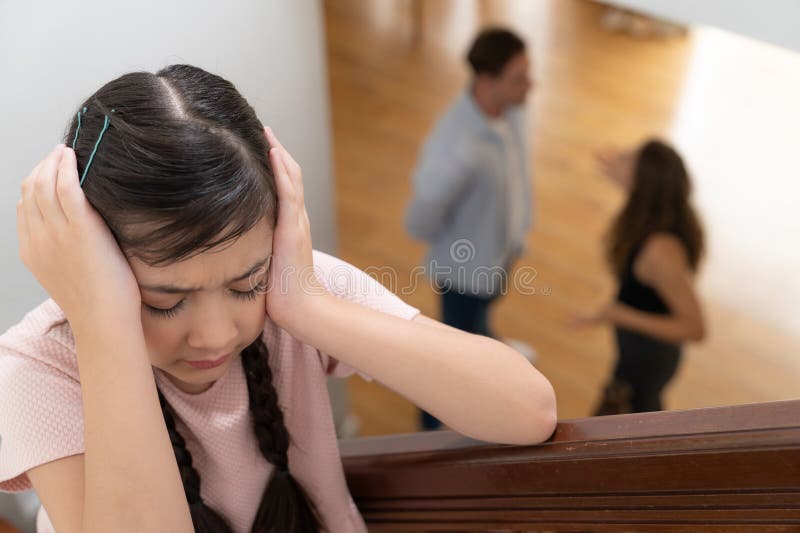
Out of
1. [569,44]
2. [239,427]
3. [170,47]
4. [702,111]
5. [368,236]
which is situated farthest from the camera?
[569,44]

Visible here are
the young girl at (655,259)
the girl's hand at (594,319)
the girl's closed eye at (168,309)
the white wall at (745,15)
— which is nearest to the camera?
the girl's closed eye at (168,309)

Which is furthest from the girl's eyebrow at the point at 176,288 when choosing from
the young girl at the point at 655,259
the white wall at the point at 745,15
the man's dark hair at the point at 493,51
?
the man's dark hair at the point at 493,51

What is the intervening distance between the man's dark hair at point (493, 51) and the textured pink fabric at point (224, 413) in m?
1.69

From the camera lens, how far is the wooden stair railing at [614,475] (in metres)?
0.81

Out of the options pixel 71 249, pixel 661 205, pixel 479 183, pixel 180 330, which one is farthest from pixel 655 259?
pixel 71 249

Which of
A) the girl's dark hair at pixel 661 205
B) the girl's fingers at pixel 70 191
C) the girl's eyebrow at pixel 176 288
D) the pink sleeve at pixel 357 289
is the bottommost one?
the girl's dark hair at pixel 661 205

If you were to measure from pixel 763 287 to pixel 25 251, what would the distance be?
11.3 ft

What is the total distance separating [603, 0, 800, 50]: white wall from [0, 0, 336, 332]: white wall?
739 millimetres

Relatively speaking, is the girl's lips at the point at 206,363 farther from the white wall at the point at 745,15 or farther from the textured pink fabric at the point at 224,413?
the white wall at the point at 745,15

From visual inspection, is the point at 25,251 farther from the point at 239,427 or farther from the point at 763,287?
the point at 763,287

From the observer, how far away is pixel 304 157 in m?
1.98

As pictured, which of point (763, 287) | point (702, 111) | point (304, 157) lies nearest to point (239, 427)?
point (304, 157)

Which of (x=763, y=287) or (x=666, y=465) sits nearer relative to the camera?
(x=666, y=465)

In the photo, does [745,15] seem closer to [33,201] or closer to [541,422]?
[541,422]
